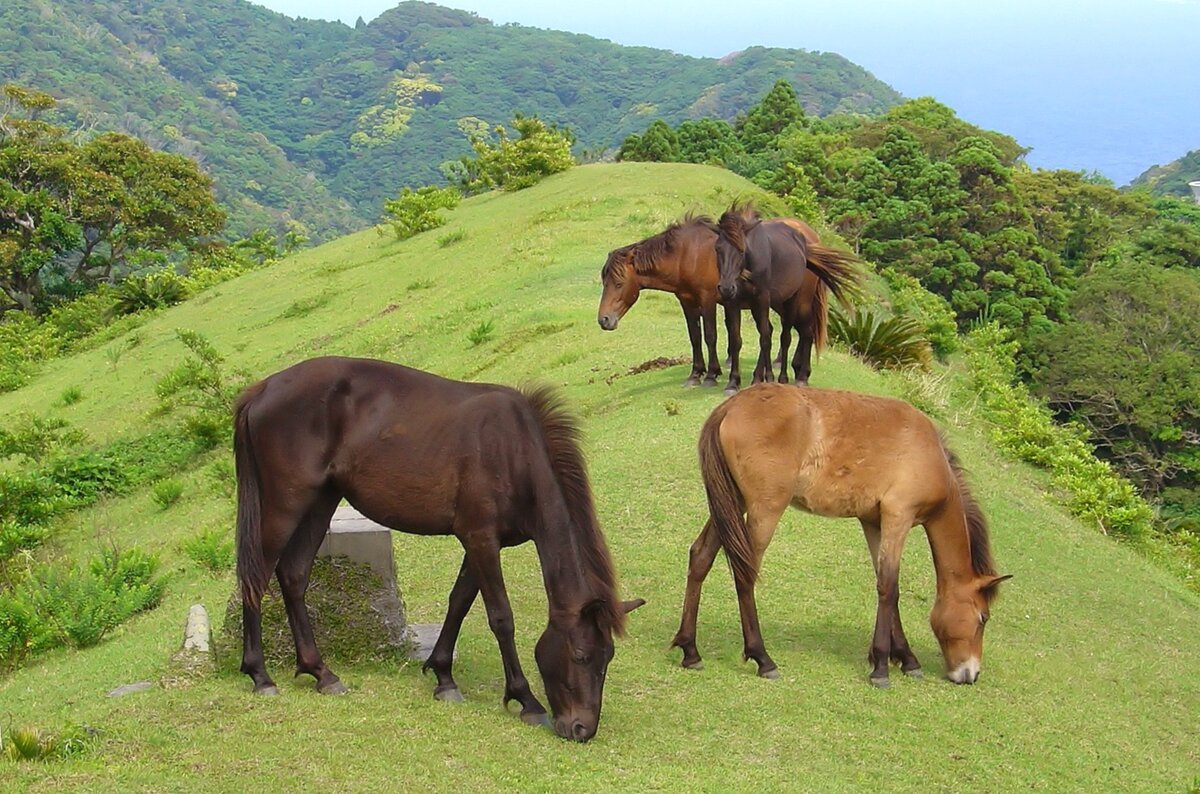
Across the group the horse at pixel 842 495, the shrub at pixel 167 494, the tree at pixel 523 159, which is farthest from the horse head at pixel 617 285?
the tree at pixel 523 159

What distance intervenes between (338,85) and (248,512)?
142 metres

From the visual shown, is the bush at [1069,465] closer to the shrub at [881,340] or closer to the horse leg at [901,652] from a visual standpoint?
the shrub at [881,340]

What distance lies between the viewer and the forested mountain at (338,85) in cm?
9588

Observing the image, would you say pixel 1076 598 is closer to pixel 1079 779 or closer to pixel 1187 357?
pixel 1079 779

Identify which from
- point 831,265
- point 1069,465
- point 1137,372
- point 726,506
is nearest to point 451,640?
point 726,506

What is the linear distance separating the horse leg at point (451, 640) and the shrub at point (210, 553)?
512 cm

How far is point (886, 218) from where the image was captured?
39562 mm

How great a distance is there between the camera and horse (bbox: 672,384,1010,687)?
7695 mm

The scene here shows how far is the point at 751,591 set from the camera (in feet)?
25.3

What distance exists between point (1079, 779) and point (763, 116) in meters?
48.7

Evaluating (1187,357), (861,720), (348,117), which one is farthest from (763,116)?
(348,117)

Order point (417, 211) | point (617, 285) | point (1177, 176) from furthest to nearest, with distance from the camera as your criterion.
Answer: point (1177, 176), point (417, 211), point (617, 285)

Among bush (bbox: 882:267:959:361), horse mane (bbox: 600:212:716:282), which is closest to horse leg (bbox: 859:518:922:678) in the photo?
horse mane (bbox: 600:212:716:282)

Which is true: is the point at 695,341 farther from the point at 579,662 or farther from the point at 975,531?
the point at 579,662
